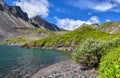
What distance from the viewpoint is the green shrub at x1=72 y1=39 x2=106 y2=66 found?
42312 mm

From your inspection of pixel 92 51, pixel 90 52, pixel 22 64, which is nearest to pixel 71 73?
pixel 90 52

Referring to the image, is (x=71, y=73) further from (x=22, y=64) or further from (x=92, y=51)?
(x=22, y=64)

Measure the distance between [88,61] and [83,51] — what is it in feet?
7.62

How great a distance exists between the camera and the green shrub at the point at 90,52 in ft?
139

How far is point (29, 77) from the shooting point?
50.8 meters

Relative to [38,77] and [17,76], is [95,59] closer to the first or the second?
[38,77]

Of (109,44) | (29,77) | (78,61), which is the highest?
(109,44)

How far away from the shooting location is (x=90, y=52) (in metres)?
42.6

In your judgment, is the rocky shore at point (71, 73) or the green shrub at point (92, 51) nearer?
the rocky shore at point (71, 73)

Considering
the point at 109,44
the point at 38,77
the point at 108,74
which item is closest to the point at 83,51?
the point at 109,44

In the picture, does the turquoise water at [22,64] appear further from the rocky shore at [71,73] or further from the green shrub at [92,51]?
the green shrub at [92,51]

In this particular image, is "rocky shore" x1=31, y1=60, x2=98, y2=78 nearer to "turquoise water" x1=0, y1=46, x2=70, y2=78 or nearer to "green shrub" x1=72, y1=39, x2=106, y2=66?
"green shrub" x1=72, y1=39, x2=106, y2=66

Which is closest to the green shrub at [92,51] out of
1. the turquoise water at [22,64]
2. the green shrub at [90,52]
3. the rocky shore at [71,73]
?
the green shrub at [90,52]

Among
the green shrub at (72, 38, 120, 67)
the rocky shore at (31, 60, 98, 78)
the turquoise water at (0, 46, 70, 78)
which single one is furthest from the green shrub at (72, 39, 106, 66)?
the turquoise water at (0, 46, 70, 78)
